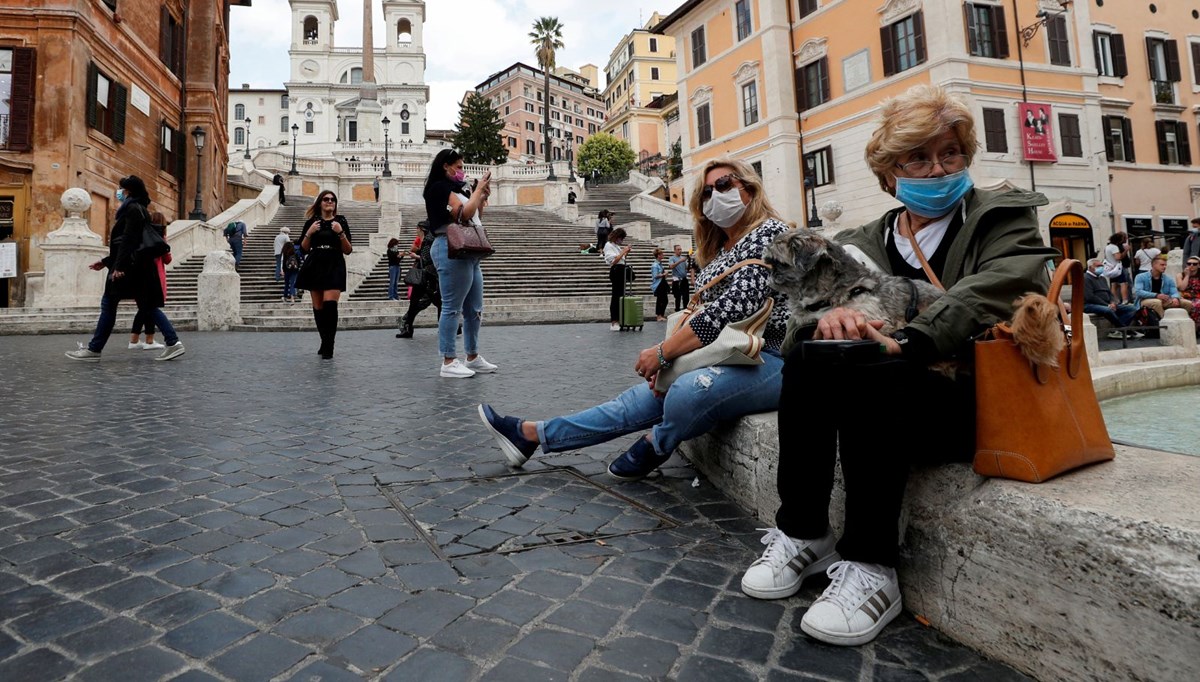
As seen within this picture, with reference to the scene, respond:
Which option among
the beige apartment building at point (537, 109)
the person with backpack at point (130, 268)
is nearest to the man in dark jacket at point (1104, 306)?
the person with backpack at point (130, 268)

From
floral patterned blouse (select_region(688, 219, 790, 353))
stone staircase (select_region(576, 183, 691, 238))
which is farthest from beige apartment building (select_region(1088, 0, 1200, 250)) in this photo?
floral patterned blouse (select_region(688, 219, 790, 353))

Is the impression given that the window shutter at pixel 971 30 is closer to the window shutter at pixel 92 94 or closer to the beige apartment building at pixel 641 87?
the window shutter at pixel 92 94

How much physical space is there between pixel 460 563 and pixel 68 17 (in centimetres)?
2322

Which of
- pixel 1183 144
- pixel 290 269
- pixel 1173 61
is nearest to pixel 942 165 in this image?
pixel 290 269

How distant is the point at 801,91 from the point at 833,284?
27880mm

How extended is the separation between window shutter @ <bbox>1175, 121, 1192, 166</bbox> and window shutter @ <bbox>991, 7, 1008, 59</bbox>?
35.5 feet

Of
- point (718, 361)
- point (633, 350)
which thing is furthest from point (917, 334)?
point (633, 350)

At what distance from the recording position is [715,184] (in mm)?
2873

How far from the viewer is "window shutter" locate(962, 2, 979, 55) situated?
22406 millimetres

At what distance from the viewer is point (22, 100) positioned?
1791cm

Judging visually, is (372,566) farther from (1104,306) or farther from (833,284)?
(1104,306)

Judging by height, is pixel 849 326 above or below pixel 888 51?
below

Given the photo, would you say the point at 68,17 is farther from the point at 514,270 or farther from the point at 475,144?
the point at 475,144

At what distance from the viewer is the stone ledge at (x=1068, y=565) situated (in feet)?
4.09
